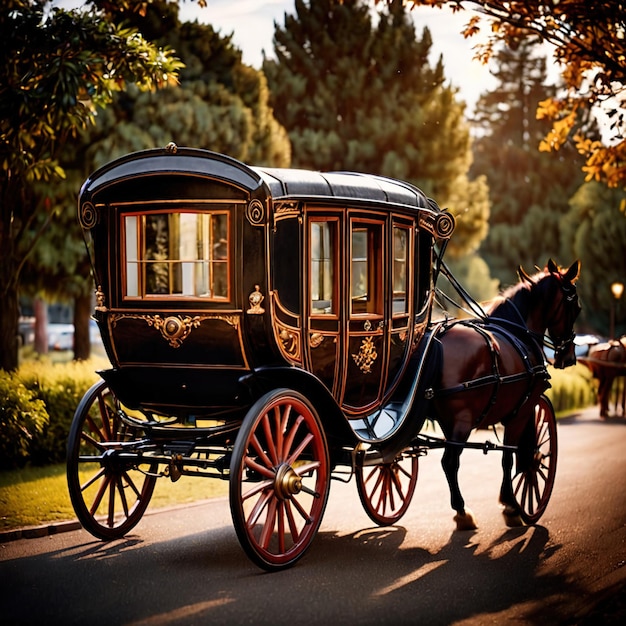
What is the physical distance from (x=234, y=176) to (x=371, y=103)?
2276 centimetres

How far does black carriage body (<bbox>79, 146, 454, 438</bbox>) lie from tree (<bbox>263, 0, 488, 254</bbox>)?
61.8ft

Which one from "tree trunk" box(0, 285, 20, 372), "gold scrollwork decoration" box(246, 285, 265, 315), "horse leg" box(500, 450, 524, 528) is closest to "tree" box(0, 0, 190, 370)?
"tree trunk" box(0, 285, 20, 372)

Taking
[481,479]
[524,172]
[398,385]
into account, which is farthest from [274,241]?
[524,172]

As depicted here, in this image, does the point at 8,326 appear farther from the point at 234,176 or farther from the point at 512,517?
the point at 234,176

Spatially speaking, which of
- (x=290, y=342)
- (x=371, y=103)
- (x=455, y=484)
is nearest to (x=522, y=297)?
(x=455, y=484)

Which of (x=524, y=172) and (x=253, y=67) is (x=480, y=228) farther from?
(x=524, y=172)

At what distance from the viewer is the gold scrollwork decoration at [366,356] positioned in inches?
287

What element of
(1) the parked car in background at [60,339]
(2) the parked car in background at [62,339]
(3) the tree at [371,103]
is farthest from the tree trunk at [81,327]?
(1) the parked car in background at [60,339]

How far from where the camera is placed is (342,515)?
8.73m

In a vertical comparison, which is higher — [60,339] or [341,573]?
[60,339]

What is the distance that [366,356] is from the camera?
24.1 feet

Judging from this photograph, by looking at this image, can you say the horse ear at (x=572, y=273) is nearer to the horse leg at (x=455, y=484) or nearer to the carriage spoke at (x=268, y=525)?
the horse leg at (x=455, y=484)

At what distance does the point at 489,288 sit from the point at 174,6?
1976 centimetres

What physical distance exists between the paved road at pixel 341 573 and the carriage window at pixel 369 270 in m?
1.78
